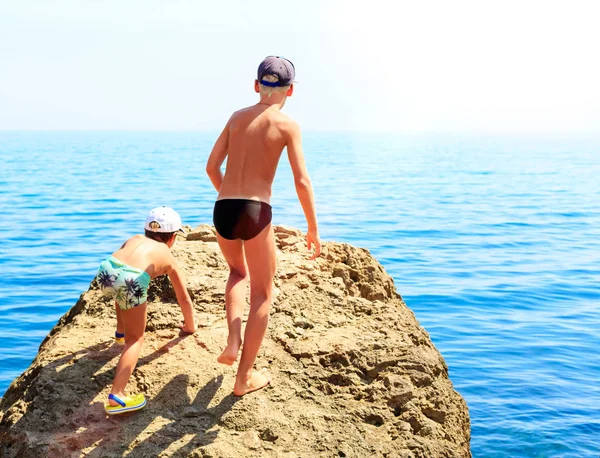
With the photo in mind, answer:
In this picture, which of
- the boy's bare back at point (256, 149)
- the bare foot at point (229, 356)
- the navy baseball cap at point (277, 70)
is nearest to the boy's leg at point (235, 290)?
the bare foot at point (229, 356)

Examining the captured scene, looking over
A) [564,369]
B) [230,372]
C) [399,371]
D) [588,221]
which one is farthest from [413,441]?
[588,221]

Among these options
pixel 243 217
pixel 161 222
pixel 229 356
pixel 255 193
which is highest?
pixel 255 193

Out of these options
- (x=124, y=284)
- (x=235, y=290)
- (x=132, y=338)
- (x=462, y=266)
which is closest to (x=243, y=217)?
(x=235, y=290)

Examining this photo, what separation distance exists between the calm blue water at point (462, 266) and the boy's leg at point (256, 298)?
12.8 feet

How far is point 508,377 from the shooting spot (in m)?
9.39

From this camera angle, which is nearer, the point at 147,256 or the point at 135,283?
the point at 135,283

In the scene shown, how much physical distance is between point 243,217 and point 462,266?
11.9 metres

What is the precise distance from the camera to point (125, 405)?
14.0 feet

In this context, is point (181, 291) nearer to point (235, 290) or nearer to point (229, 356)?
point (235, 290)

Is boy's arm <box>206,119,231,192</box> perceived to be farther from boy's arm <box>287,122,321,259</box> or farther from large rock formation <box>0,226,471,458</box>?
large rock formation <box>0,226,471,458</box>

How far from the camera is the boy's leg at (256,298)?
14.4 feet

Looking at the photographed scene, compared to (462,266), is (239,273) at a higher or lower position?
higher

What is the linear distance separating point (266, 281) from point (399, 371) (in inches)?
44.9

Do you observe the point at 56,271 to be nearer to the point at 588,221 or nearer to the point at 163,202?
the point at 163,202
